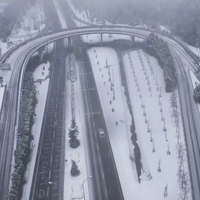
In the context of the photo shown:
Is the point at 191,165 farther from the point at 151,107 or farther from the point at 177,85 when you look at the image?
the point at 177,85

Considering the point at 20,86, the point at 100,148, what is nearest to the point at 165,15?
the point at 20,86

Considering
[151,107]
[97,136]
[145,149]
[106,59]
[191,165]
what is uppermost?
[106,59]

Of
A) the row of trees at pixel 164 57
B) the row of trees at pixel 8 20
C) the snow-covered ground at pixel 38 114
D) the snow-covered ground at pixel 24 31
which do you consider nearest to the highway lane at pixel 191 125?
the row of trees at pixel 164 57

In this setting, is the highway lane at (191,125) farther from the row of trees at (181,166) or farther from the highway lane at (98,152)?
the highway lane at (98,152)

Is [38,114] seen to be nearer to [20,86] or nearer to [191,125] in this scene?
[20,86]

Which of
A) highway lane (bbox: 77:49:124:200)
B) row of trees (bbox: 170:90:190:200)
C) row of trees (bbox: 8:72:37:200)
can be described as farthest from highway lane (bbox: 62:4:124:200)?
row of trees (bbox: 8:72:37:200)

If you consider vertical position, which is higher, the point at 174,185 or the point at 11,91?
the point at 11,91

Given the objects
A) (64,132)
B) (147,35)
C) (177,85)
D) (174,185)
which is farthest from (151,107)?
(147,35)
